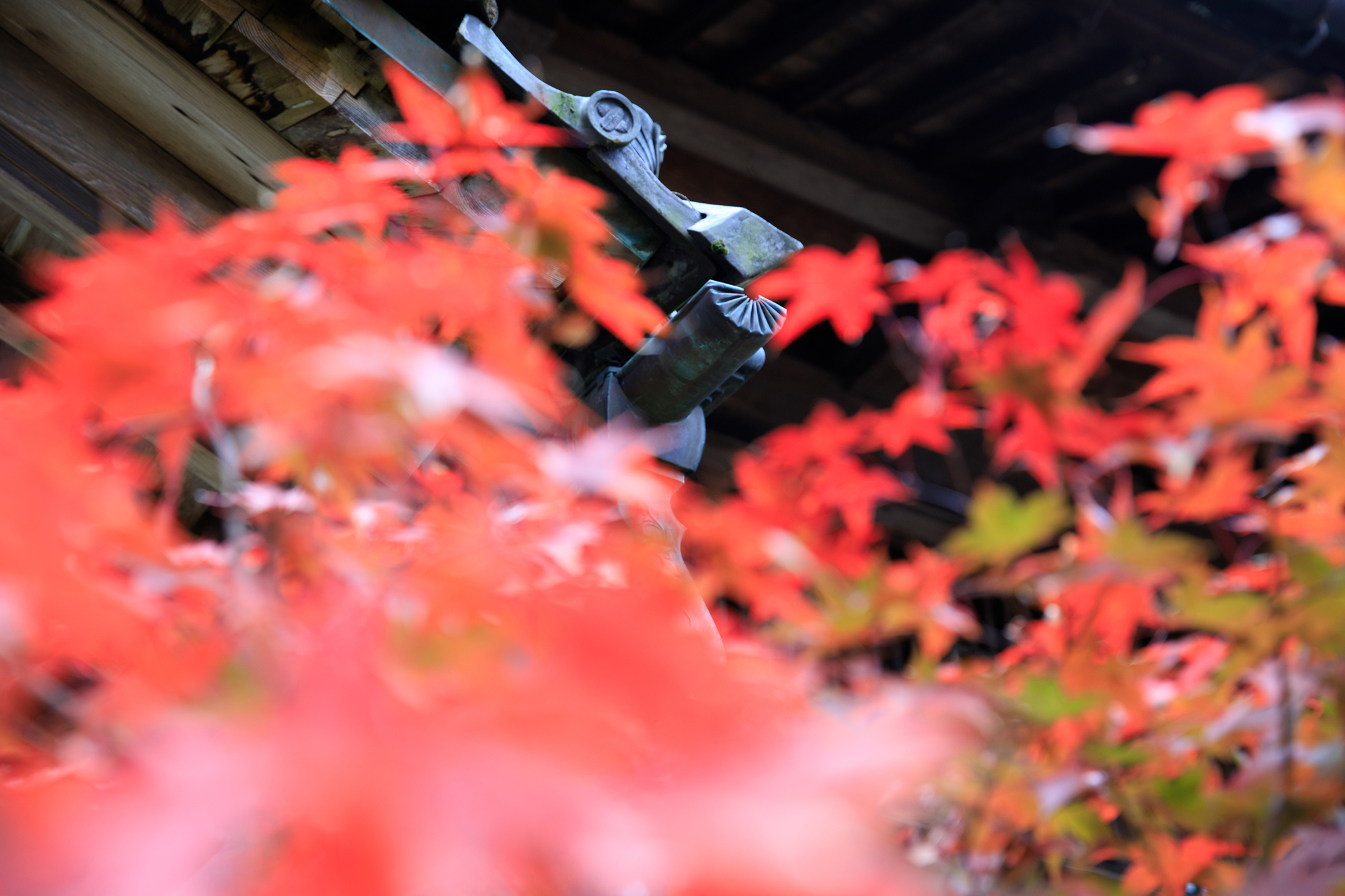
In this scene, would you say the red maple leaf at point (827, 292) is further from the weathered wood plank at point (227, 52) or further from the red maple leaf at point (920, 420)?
the weathered wood plank at point (227, 52)

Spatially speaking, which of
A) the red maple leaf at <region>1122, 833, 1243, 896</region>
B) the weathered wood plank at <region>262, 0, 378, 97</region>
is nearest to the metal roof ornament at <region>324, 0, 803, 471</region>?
the weathered wood plank at <region>262, 0, 378, 97</region>

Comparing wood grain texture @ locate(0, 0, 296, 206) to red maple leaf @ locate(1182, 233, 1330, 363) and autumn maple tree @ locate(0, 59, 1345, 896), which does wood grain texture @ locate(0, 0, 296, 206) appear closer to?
autumn maple tree @ locate(0, 59, 1345, 896)

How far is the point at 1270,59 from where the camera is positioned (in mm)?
3045

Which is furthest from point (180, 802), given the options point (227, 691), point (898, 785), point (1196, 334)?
point (1196, 334)

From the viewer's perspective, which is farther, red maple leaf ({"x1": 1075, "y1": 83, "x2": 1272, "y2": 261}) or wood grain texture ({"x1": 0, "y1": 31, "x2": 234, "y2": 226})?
wood grain texture ({"x1": 0, "y1": 31, "x2": 234, "y2": 226})

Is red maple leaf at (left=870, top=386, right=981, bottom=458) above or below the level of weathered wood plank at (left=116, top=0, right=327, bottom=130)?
above

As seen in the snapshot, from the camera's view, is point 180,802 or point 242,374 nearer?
point 180,802

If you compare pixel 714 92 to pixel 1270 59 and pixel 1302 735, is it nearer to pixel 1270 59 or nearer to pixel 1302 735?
pixel 1270 59

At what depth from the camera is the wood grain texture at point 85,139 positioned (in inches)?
A: 71.8

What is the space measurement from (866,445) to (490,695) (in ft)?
11.6

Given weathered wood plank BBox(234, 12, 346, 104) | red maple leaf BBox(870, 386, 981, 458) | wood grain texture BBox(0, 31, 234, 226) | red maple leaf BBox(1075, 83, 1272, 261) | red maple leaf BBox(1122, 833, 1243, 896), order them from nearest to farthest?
1. red maple leaf BBox(1122, 833, 1243, 896)
2. red maple leaf BBox(1075, 83, 1272, 261)
3. weathered wood plank BBox(234, 12, 346, 104)
4. wood grain texture BBox(0, 31, 234, 226)
5. red maple leaf BBox(870, 386, 981, 458)

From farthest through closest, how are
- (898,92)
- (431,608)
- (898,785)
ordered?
(898,92) < (898,785) < (431,608)

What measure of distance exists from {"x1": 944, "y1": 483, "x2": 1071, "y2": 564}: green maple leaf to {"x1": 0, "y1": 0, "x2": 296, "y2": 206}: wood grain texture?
4.54 feet

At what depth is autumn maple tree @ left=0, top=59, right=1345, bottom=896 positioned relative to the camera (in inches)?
23.9
